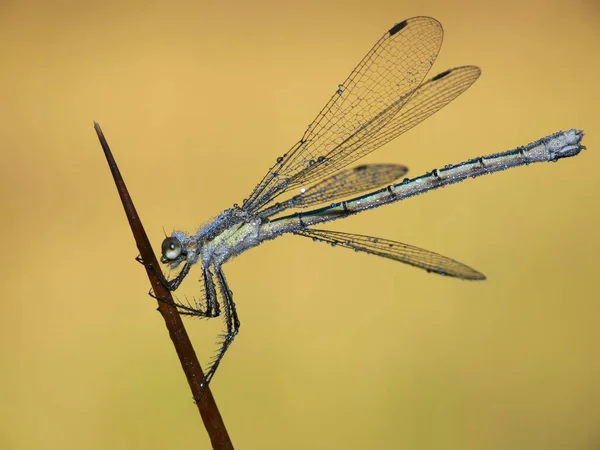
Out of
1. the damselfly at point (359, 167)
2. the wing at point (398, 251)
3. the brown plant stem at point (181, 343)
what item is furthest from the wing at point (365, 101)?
the brown plant stem at point (181, 343)

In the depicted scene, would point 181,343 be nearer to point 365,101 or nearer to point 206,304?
point 206,304

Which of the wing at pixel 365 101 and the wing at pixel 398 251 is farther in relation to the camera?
the wing at pixel 365 101

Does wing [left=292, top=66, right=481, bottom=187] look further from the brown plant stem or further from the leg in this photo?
the brown plant stem

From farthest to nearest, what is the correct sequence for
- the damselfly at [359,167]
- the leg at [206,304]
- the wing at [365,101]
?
the wing at [365,101]
the damselfly at [359,167]
the leg at [206,304]

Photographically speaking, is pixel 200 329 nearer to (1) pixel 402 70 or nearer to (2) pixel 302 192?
(2) pixel 302 192

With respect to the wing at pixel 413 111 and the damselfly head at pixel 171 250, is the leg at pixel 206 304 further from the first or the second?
the wing at pixel 413 111

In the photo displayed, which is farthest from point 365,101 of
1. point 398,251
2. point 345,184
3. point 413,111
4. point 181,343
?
point 181,343
